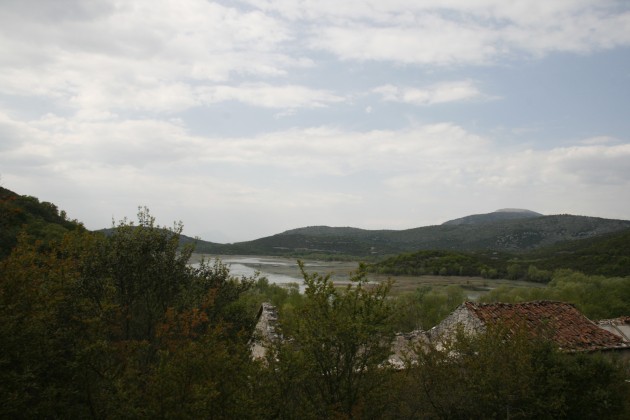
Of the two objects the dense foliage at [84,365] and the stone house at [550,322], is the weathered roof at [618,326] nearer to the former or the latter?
the stone house at [550,322]

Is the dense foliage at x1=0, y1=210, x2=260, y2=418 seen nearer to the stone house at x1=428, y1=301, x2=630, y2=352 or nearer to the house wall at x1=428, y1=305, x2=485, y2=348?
the stone house at x1=428, y1=301, x2=630, y2=352

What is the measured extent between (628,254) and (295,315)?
81.4 m

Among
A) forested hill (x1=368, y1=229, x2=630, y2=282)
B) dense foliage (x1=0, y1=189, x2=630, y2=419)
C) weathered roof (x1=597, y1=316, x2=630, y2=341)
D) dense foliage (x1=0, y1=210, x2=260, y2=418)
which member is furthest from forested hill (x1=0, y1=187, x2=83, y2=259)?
forested hill (x1=368, y1=229, x2=630, y2=282)

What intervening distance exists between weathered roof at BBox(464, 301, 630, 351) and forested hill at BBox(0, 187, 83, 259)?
1972cm

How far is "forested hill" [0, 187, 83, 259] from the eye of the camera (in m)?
30.1

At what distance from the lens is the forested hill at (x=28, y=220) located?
3014 centimetres

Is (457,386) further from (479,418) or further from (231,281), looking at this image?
(231,281)

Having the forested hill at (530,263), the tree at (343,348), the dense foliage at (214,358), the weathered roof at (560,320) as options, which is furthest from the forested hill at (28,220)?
the forested hill at (530,263)

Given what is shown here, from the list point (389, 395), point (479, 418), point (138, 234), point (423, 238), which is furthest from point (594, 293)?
point (423, 238)

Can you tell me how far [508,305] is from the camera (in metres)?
25.0

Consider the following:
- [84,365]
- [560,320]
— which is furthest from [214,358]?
[560,320]

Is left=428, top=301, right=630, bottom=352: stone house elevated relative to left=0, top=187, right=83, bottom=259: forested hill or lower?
lower

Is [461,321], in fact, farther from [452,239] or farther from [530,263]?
[452,239]

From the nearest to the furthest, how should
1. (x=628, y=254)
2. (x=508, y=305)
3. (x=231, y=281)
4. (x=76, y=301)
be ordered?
(x=76, y=301) < (x=231, y=281) < (x=508, y=305) < (x=628, y=254)
